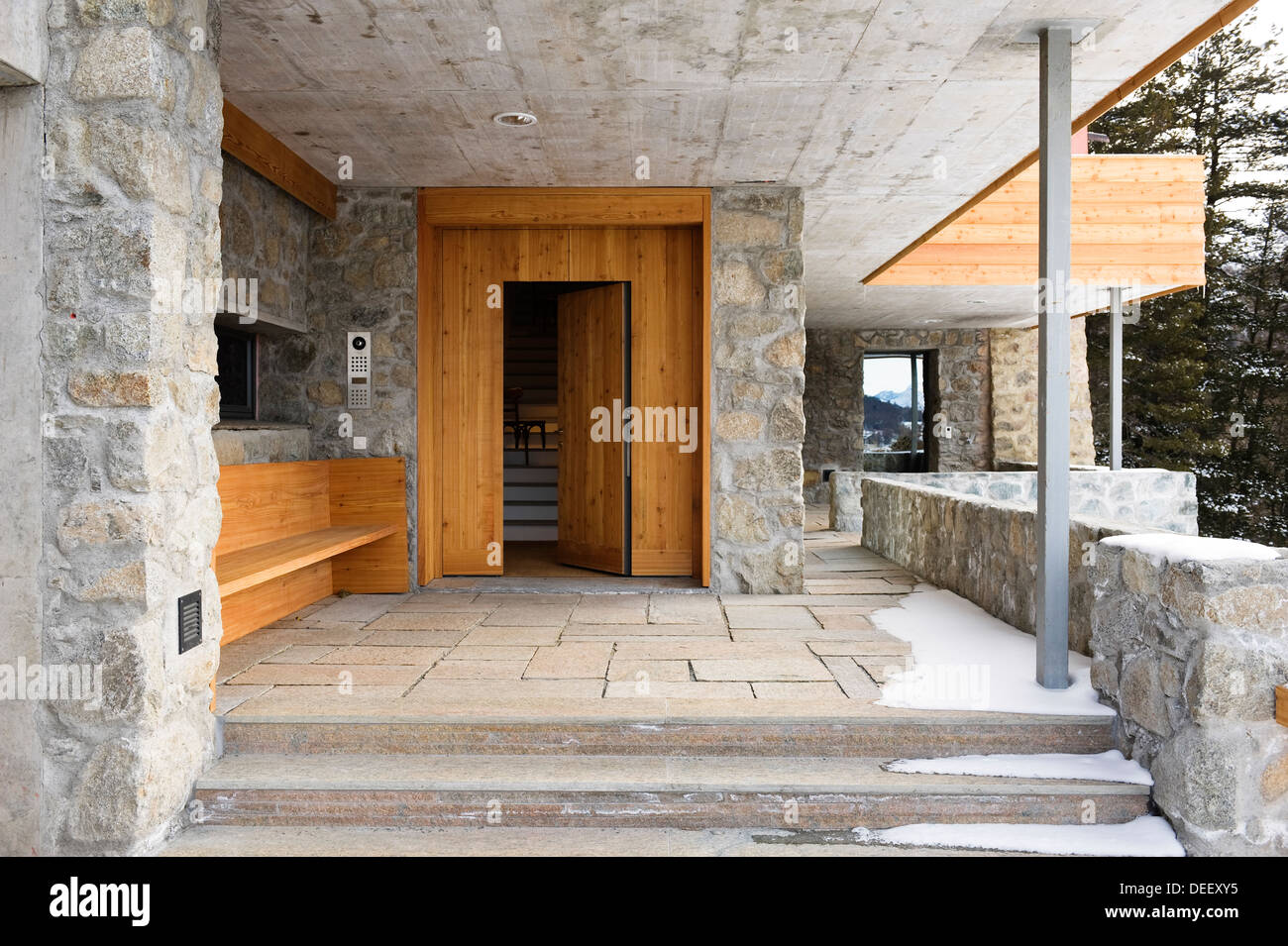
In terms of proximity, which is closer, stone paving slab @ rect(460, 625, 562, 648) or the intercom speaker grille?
the intercom speaker grille

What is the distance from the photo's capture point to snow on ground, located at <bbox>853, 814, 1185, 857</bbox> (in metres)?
2.49

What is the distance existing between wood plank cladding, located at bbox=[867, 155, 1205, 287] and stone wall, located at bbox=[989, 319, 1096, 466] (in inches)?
151

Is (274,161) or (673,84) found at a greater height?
(673,84)

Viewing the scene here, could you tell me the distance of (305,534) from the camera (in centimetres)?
471

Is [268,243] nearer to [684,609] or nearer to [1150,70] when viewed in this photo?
[684,609]

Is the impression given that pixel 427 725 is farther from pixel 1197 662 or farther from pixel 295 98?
pixel 295 98

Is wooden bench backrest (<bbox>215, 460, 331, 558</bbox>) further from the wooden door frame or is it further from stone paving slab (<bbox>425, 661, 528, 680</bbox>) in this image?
stone paving slab (<bbox>425, 661, 528, 680</bbox>)

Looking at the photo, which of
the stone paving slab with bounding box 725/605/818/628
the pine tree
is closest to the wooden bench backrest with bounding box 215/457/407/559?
the stone paving slab with bounding box 725/605/818/628

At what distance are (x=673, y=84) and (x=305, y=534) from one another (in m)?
3.00

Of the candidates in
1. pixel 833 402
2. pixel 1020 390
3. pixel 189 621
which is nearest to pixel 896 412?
pixel 833 402
